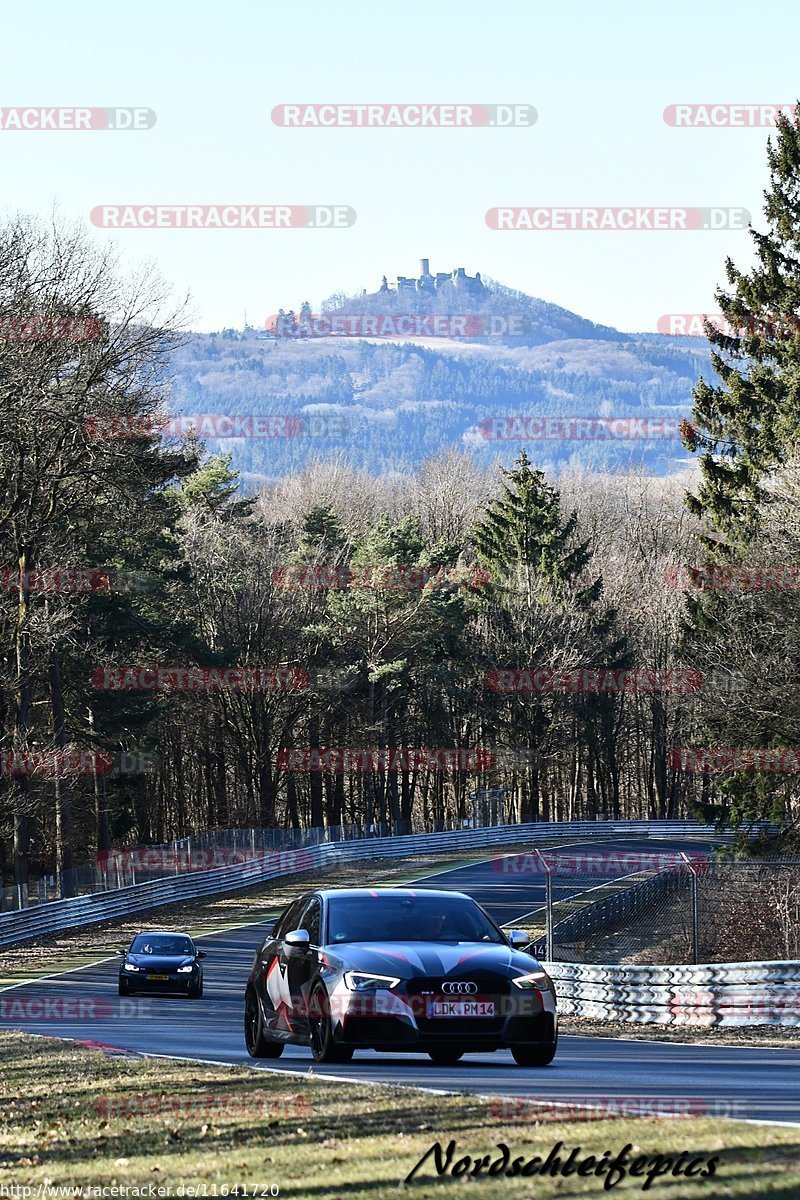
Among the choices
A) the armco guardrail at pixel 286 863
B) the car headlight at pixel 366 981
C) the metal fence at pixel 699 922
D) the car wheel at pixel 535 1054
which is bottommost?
the armco guardrail at pixel 286 863

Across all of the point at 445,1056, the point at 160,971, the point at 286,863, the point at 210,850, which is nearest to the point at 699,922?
the point at 160,971

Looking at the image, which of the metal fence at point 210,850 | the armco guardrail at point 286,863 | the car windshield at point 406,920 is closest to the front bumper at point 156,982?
the armco guardrail at point 286,863

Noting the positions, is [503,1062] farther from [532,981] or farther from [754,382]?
[754,382]

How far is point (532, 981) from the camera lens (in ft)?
42.2

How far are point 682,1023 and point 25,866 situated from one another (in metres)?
26.8

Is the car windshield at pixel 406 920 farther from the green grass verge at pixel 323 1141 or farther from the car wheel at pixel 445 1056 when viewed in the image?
the green grass verge at pixel 323 1141

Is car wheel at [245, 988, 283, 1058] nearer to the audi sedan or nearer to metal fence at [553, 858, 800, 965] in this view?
the audi sedan

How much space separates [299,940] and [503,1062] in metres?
2.00

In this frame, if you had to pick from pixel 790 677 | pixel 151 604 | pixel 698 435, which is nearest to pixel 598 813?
pixel 151 604

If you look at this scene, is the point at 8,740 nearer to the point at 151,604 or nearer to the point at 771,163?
the point at 151,604

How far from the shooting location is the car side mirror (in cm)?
1357

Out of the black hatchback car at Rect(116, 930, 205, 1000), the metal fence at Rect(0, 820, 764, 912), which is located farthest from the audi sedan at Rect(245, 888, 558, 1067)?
the metal fence at Rect(0, 820, 764, 912)

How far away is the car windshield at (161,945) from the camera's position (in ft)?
99.7

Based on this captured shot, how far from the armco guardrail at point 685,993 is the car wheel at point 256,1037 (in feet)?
24.4
